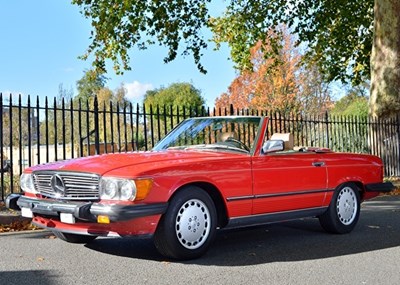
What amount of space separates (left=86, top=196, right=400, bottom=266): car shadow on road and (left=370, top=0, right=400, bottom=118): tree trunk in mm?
10199

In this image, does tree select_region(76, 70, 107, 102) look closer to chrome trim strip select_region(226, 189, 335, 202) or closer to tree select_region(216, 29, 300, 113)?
tree select_region(216, 29, 300, 113)

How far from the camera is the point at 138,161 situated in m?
5.61

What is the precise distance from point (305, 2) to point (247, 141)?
19.4m

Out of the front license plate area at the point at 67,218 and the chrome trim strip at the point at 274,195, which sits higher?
the chrome trim strip at the point at 274,195

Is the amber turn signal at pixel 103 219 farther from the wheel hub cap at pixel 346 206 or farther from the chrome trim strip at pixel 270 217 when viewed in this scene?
the wheel hub cap at pixel 346 206

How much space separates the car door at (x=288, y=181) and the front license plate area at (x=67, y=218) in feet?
6.88

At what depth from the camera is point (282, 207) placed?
647 centimetres

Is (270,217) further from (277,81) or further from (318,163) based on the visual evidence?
(277,81)

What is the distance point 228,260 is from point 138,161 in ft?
4.76

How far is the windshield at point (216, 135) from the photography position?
648cm

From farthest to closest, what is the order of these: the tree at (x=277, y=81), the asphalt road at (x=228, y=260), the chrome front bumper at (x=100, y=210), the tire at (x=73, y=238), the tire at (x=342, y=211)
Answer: the tree at (x=277, y=81), the tire at (x=342, y=211), the tire at (x=73, y=238), the chrome front bumper at (x=100, y=210), the asphalt road at (x=228, y=260)

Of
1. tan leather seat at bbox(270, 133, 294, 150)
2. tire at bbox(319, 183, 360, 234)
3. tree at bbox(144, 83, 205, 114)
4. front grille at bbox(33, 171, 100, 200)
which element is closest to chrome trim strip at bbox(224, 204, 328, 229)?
tire at bbox(319, 183, 360, 234)

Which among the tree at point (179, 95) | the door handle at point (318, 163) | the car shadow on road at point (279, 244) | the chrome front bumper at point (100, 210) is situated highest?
the tree at point (179, 95)

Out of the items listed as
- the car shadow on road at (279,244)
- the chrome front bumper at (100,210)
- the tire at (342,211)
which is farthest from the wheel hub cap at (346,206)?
the chrome front bumper at (100,210)
